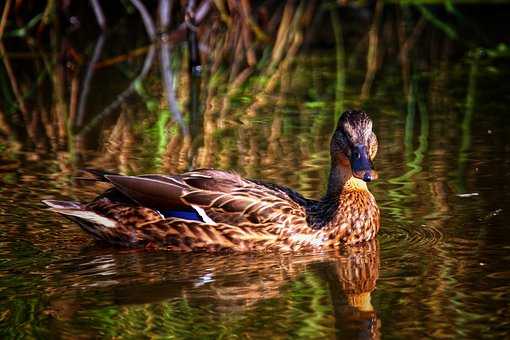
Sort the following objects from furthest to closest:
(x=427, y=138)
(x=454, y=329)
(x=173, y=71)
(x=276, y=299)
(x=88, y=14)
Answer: (x=88, y=14), (x=173, y=71), (x=427, y=138), (x=276, y=299), (x=454, y=329)

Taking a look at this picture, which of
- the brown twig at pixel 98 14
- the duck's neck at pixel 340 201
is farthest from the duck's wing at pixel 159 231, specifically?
the brown twig at pixel 98 14

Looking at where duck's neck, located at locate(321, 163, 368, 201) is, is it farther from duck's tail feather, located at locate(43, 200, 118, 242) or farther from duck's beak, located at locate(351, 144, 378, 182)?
duck's tail feather, located at locate(43, 200, 118, 242)

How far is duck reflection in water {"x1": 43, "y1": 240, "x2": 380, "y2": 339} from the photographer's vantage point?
5848 millimetres

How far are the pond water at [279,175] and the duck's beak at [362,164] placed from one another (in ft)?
1.36

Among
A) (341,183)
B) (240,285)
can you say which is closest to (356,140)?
(341,183)

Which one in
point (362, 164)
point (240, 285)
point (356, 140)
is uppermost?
point (356, 140)

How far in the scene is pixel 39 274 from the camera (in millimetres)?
6484

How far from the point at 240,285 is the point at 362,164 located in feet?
4.12

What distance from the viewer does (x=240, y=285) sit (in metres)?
6.35

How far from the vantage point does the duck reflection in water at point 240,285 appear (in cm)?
585

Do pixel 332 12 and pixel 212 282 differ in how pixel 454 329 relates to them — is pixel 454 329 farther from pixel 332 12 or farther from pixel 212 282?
pixel 332 12

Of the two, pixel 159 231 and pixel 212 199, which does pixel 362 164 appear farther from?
pixel 159 231

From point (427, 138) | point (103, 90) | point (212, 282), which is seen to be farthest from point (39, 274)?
point (103, 90)

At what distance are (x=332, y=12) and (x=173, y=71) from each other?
3734 millimetres
